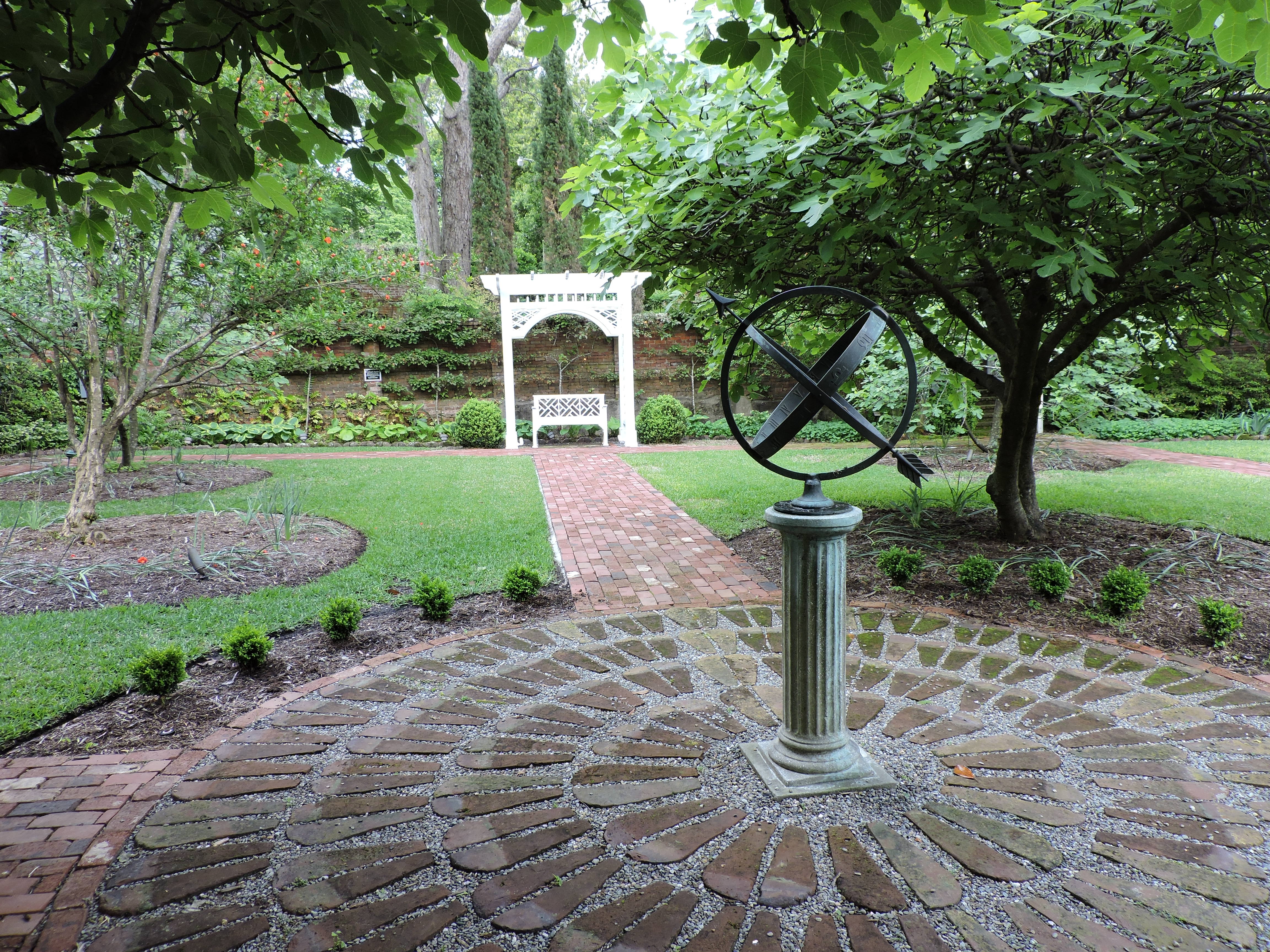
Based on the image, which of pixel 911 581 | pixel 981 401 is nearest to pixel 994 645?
pixel 911 581

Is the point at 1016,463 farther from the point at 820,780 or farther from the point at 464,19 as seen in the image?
the point at 464,19

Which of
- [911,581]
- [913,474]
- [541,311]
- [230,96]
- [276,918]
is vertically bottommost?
[276,918]

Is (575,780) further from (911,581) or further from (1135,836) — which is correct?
(911,581)

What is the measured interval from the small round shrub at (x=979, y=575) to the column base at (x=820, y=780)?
2.13 metres

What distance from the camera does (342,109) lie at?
1.85 metres

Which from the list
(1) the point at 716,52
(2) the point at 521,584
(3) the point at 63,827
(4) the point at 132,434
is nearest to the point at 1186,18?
(1) the point at 716,52

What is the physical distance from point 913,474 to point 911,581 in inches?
95.6

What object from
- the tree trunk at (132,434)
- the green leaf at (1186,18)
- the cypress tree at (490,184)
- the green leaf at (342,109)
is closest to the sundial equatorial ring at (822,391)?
the green leaf at (1186,18)

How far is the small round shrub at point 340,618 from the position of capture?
3631mm

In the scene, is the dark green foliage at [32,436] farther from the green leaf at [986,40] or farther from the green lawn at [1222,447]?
the green lawn at [1222,447]

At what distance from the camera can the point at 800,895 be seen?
6.03 feet

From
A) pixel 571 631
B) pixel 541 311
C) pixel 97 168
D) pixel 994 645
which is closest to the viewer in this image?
pixel 97 168

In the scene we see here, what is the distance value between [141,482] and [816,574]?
31.6ft

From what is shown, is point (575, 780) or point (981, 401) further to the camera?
point (981, 401)
